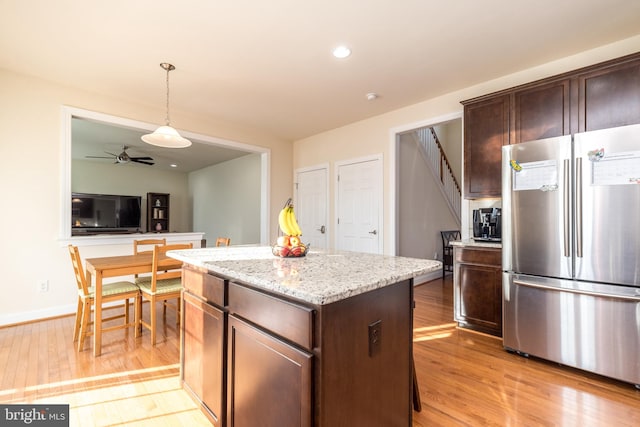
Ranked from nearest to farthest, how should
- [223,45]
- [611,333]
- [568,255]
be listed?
[611,333]
[568,255]
[223,45]

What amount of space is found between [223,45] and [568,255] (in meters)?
3.25

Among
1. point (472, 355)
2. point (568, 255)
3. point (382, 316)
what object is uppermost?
point (568, 255)

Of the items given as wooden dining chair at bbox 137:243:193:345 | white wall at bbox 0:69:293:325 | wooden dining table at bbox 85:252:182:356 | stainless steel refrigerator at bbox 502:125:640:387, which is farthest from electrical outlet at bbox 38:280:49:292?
stainless steel refrigerator at bbox 502:125:640:387

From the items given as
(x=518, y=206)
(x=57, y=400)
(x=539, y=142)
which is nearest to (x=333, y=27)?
(x=539, y=142)

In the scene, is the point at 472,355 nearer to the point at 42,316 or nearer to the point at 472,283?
the point at 472,283

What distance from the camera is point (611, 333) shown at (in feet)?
6.75

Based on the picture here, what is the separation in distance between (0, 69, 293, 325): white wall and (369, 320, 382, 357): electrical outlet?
12.5ft

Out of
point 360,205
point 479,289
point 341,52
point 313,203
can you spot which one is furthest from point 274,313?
point 313,203

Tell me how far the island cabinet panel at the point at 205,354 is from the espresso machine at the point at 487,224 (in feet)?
9.07

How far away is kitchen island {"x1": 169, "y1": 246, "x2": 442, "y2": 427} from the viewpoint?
1062 millimetres

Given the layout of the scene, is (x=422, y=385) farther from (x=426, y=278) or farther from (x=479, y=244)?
(x=426, y=278)

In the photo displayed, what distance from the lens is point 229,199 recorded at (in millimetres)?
7500

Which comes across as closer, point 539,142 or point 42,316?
point 539,142

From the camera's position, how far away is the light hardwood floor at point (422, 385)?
1.73 m
